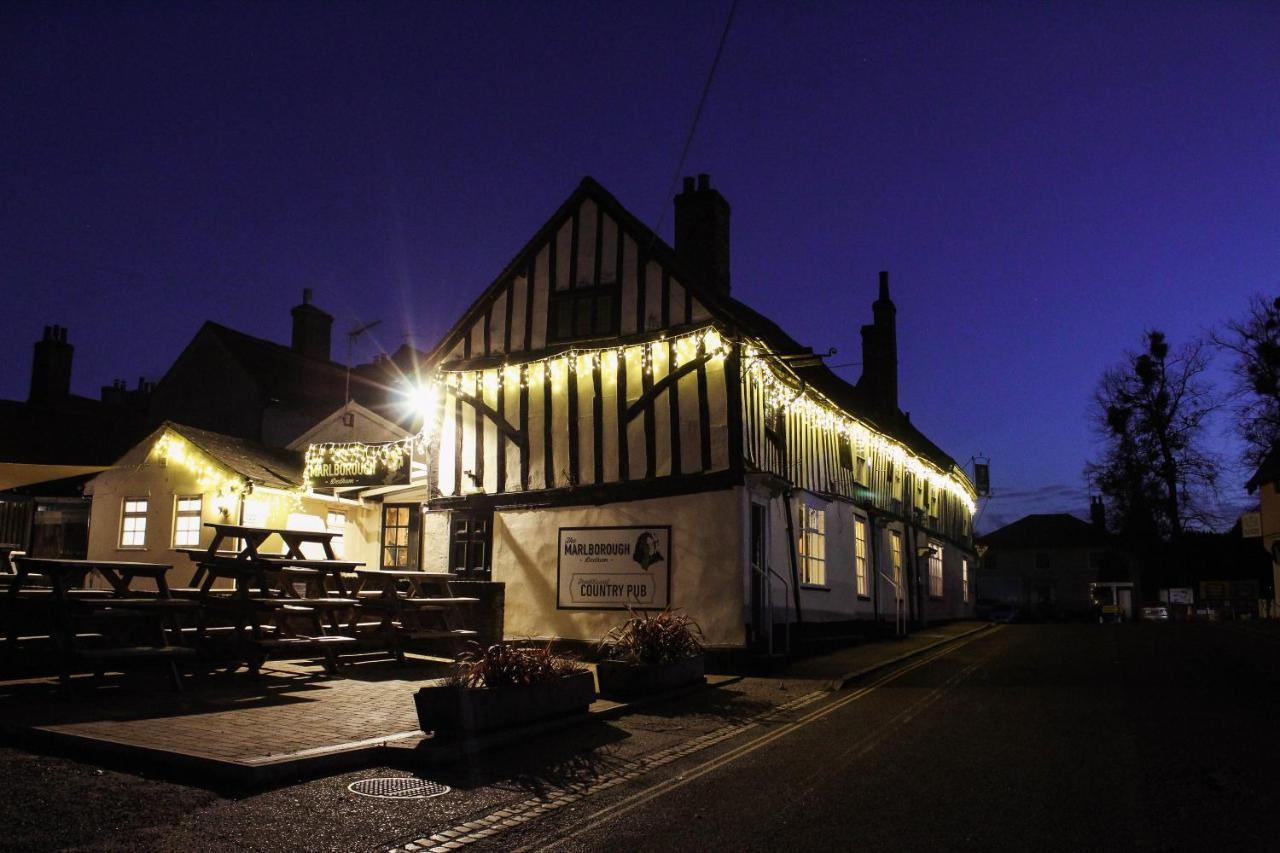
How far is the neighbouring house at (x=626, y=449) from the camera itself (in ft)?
47.2

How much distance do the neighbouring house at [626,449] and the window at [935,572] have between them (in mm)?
9687

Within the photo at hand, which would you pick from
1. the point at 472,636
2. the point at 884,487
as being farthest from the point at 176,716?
the point at 884,487

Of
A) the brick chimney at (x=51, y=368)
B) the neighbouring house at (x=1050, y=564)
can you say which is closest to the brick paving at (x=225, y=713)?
the brick chimney at (x=51, y=368)

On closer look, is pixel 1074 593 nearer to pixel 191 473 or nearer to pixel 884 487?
pixel 884 487

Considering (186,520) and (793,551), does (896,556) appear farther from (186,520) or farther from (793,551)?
(186,520)

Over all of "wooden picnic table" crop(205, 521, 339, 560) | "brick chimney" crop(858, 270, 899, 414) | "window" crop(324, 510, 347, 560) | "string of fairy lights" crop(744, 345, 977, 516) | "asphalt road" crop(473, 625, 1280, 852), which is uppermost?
"brick chimney" crop(858, 270, 899, 414)

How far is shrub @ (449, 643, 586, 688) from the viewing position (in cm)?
781

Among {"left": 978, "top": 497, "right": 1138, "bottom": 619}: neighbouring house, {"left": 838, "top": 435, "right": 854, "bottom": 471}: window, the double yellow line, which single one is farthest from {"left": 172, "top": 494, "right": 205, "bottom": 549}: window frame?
{"left": 978, "top": 497, "right": 1138, "bottom": 619}: neighbouring house

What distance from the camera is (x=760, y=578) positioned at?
14.7 meters

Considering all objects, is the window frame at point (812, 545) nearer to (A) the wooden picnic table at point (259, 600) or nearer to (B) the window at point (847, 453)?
(B) the window at point (847, 453)

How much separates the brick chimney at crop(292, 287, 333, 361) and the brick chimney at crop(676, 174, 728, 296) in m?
16.9

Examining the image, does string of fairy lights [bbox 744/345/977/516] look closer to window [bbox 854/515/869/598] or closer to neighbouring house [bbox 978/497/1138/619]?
window [bbox 854/515/869/598]

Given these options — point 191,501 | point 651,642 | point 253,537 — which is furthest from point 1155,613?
point 253,537

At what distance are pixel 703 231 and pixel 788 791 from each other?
13275 millimetres
